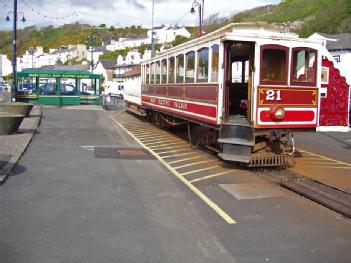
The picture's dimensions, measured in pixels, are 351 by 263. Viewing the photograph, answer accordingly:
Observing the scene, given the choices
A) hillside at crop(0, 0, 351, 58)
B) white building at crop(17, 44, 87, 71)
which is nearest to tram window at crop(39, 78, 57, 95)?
hillside at crop(0, 0, 351, 58)

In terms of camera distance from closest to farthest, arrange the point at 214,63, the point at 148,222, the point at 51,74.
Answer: the point at 148,222
the point at 214,63
the point at 51,74

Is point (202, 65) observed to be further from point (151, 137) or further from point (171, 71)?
point (151, 137)

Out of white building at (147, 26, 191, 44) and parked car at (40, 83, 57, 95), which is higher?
white building at (147, 26, 191, 44)

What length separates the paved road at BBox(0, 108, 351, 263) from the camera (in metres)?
5.41

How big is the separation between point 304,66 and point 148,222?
6416 mm

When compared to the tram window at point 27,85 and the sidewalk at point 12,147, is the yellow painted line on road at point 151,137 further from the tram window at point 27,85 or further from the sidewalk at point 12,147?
the tram window at point 27,85

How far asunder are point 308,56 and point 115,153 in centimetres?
555

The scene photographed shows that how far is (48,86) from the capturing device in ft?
116

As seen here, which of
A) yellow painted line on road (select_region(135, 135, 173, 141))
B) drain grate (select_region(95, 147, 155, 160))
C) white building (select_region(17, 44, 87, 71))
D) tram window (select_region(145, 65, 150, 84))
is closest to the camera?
drain grate (select_region(95, 147, 155, 160))

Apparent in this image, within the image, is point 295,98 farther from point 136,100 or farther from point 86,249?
point 136,100

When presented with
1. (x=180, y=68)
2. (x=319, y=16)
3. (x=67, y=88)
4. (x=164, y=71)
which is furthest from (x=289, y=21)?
(x=180, y=68)

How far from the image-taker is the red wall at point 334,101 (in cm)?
1155

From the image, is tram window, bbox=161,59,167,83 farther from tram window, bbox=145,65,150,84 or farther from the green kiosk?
the green kiosk

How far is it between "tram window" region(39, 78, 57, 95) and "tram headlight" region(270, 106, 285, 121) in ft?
88.6
